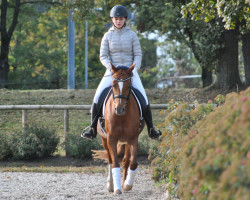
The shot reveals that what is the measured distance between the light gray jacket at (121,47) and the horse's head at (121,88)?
96 centimetres

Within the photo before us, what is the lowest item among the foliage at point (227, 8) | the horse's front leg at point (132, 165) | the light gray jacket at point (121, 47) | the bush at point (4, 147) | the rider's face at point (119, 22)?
the bush at point (4, 147)

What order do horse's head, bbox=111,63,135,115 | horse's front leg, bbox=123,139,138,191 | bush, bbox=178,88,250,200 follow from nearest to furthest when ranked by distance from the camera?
bush, bbox=178,88,250,200
horse's head, bbox=111,63,135,115
horse's front leg, bbox=123,139,138,191

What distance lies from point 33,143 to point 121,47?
5315 millimetres

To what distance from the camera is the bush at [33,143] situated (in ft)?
42.1

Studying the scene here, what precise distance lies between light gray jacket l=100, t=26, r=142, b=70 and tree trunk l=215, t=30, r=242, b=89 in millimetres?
12431

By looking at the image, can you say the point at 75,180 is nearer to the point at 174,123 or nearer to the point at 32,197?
the point at 32,197

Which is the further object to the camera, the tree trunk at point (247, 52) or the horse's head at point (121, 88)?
the tree trunk at point (247, 52)

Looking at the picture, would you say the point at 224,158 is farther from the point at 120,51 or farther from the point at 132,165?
the point at 120,51

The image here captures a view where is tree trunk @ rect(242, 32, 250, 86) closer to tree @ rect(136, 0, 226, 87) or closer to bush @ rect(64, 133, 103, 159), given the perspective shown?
tree @ rect(136, 0, 226, 87)

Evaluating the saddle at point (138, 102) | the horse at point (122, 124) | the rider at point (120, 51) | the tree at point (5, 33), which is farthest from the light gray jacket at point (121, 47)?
the tree at point (5, 33)

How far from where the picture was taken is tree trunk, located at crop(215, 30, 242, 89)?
20469 millimetres

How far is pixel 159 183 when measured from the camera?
802 centimetres

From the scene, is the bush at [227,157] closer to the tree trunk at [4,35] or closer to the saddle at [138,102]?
the saddle at [138,102]

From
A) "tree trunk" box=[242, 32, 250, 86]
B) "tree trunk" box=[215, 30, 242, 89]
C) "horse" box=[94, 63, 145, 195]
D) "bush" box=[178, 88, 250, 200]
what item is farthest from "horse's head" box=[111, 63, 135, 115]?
"tree trunk" box=[242, 32, 250, 86]
